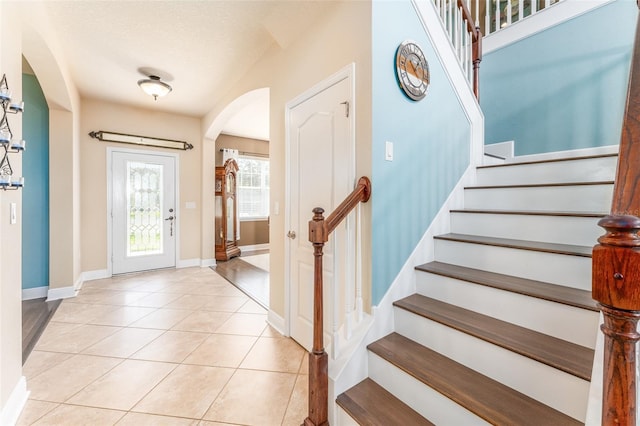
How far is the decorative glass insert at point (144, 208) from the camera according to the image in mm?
4617

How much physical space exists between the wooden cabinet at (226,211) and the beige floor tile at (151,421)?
13.2 feet

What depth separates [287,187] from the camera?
97.1 inches

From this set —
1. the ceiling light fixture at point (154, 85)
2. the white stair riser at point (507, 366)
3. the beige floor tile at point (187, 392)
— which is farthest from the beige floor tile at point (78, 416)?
the ceiling light fixture at point (154, 85)

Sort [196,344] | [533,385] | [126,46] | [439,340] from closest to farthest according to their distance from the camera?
[533,385] → [439,340] → [196,344] → [126,46]

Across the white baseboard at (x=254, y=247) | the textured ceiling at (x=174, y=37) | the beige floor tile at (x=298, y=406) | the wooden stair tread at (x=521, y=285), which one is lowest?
the beige floor tile at (x=298, y=406)

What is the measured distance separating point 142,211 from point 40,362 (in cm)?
301

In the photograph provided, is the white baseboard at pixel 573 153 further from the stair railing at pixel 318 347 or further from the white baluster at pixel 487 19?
the stair railing at pixel 318 347

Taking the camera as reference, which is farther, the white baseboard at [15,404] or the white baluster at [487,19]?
the white baluster at [487,19]

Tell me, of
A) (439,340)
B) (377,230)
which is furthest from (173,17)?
(439,340)

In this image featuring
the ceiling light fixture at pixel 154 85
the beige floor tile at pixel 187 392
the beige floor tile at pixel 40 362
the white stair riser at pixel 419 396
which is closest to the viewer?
the white stair riser at pixel 419 396

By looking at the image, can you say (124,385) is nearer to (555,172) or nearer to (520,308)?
(520,308)

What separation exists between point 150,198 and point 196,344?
333cm

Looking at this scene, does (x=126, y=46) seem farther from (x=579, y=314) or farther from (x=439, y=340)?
(x=579, y=314)

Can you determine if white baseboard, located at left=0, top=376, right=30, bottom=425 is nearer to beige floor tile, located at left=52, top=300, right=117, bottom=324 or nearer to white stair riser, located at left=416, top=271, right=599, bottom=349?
beige floor tile, located at left=52, top=300, right=117, bottom=324
